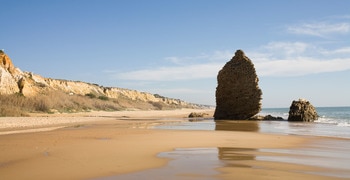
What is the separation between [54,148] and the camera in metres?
7.91

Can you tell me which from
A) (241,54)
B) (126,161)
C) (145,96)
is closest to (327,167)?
(126,161)

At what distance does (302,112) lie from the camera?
2523cm


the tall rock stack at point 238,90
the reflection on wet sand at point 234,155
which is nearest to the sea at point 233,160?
the reflection on wet sand at point 234,155

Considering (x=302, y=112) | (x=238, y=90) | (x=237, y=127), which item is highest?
(x=238, y=90)

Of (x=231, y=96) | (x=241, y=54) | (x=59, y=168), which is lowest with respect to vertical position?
(x=59, y=168)

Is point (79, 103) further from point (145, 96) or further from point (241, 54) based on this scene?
point (145, 96)

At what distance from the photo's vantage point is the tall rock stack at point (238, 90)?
996 inches

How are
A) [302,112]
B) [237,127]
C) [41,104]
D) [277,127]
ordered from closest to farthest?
[237,127] < [277,127] < [302,112] < [41,104]

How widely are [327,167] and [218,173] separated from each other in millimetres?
2088

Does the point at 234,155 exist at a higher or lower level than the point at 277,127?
lower

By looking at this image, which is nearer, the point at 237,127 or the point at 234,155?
the point at 234,155

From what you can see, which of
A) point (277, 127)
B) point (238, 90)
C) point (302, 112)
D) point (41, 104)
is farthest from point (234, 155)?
point (41, 104)

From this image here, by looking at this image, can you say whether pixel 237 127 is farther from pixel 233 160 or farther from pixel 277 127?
pixel 233 160

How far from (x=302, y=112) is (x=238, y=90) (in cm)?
510
